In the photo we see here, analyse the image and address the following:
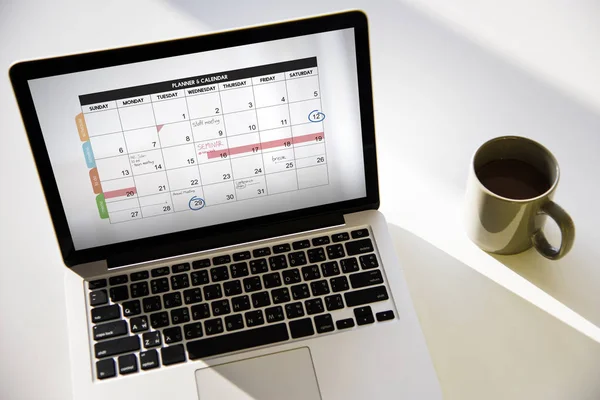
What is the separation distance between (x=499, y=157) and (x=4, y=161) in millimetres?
681

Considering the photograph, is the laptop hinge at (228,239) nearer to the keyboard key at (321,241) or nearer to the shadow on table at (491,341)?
the keyboard key at (321,241)

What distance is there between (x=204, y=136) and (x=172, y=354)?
24 centimetres

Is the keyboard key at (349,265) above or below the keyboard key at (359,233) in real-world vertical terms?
below

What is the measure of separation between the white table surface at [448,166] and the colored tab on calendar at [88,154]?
19 centimetres

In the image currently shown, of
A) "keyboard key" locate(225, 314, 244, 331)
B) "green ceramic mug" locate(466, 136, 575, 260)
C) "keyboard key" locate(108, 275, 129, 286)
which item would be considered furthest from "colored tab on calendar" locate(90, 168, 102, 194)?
"green ceramic mug" locate(466, 136, 575, 260)

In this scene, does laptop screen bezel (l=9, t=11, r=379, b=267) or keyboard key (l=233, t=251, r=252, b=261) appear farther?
keyboard key (l=233, t=251, r=252, b=261)

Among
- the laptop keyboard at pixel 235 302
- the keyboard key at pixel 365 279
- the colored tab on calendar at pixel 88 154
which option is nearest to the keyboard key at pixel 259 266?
the laptop keyboard at pixel 235 302

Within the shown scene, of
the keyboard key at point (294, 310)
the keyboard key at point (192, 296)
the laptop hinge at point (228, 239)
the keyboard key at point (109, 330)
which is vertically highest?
the laptop hinge at point (228, 239)

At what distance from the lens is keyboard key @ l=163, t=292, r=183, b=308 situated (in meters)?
0.82

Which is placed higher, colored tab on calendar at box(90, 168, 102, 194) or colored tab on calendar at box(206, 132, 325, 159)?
colored tab on calendar at box(206, 132, 325, 159)

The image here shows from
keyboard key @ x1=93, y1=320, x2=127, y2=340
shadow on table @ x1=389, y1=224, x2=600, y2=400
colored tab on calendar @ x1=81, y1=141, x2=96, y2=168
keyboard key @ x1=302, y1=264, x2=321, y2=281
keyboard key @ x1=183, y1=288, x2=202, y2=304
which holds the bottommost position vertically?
shadow on table @ x1=389, y1=224, x2=600, y2=400

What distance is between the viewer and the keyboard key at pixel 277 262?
85cm

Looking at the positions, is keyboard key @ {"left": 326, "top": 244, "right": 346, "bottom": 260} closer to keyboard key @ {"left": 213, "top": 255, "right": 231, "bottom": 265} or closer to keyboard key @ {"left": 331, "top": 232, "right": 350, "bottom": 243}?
keyboard key @ {"left": 331, "top": 232, "right": 350, "bottom": 243}

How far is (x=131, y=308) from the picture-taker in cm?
82
